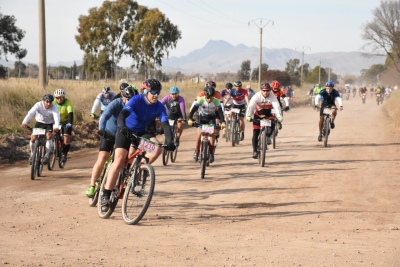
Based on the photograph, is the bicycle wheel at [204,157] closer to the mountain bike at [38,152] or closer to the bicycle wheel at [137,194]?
the mountain bike at [38,152]

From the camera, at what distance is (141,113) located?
10.3m

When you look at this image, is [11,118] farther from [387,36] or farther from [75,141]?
[387,36]

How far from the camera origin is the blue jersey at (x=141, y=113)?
33.4 feet

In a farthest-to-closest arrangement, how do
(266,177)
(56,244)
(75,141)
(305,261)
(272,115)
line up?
(75,141), (272,115), (266,177), (56,244), (305,261)

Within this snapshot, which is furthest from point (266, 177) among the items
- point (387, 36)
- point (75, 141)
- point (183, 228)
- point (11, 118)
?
point (387, 36)

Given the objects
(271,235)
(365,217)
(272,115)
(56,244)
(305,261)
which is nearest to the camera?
(305,261)

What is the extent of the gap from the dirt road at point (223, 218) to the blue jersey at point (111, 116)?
132 centimetres

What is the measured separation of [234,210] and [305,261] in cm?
334

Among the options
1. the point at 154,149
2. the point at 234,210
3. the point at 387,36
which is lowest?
the point at 234,210

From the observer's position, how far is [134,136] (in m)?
9.88

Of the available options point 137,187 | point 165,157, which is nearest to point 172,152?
point 165,157

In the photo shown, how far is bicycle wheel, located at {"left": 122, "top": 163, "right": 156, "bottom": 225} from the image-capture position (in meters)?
9.64

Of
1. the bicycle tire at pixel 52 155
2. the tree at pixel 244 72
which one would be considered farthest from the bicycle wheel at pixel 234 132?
the tree at pixel 244 72

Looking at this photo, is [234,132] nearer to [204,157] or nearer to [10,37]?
[204,157]
